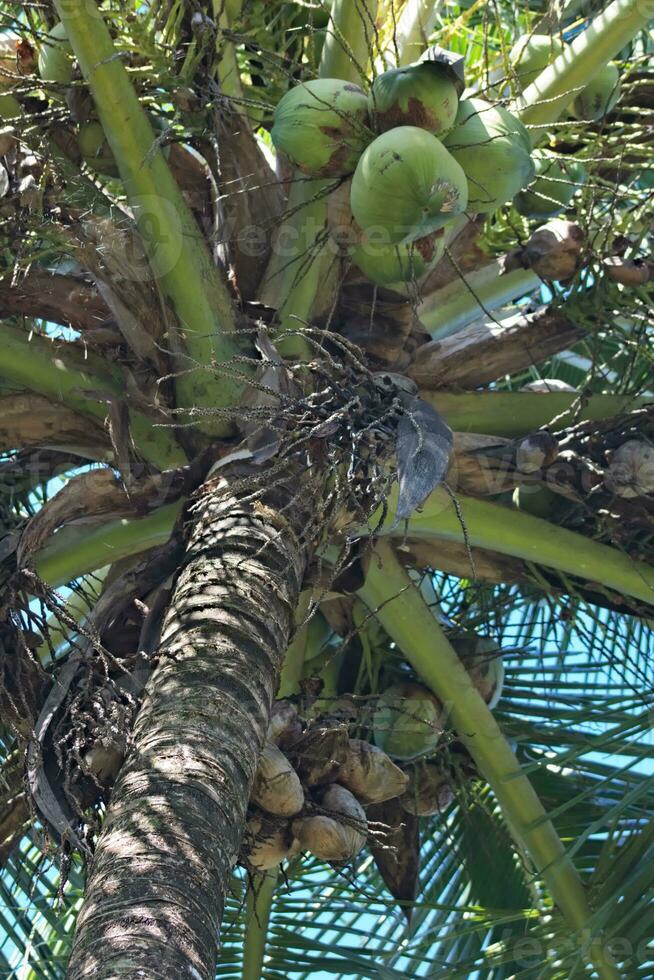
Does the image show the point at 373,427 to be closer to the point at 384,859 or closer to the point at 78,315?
the point at 78,315

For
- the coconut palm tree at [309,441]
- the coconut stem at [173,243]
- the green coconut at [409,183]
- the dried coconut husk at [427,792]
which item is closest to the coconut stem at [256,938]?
the coconut palm tree at [309,441]

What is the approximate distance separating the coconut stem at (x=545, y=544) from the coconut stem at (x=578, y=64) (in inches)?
32.0

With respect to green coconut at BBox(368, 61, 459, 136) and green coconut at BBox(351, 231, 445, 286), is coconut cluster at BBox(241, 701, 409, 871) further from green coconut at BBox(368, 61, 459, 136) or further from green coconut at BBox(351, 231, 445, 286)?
green coconut at BBox(368, 61, 459, 136)

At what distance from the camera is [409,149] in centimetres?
215

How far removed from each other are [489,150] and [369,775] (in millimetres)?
1217

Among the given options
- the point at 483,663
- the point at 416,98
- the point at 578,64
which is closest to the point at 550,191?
the point at 578,64

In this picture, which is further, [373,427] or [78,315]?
[78,315]

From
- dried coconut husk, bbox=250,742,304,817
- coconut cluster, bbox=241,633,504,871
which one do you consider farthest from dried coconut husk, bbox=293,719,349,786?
dried coconut husk, bbox=250,742,304,817

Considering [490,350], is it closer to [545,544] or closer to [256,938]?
[545,544]

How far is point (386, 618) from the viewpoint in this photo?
9.78ft

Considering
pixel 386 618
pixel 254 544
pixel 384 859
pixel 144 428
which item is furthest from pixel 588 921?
pixel 144 428

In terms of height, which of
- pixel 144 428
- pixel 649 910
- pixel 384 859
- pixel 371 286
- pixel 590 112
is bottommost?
pixel 649 910

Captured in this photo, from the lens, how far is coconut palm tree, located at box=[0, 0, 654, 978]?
229cm

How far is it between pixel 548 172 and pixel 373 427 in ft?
3.49
